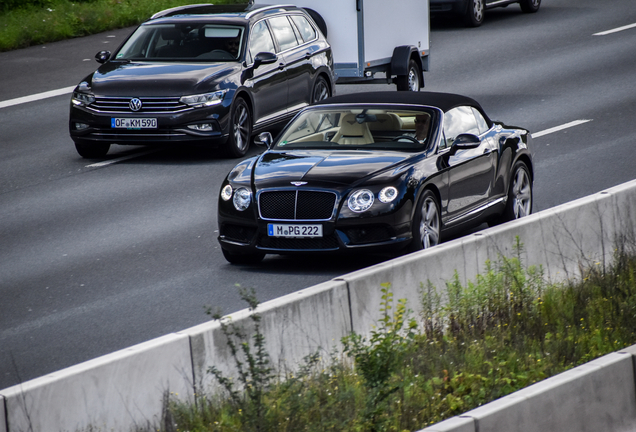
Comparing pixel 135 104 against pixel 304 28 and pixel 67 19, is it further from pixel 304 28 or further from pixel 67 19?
pixel 67 19

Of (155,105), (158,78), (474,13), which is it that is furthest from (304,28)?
(474,13)

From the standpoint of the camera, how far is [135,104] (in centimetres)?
1553

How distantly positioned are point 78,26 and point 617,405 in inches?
832

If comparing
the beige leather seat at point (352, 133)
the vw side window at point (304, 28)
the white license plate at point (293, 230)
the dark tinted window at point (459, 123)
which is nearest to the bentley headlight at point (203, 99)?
the vw side window at point (304, 28)

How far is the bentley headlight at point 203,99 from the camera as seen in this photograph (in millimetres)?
15570

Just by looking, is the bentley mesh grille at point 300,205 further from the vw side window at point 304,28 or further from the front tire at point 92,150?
the vw side window at point 304,28

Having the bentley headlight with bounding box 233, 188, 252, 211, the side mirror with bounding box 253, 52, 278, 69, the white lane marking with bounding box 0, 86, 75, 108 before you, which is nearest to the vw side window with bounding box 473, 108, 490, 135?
the bentley headlight with bounding box 233, 188, 252, 211

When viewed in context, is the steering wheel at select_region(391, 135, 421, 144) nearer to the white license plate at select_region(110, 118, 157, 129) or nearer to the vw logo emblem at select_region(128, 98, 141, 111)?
the white license plate at select_region(110, 118, 157, 129)

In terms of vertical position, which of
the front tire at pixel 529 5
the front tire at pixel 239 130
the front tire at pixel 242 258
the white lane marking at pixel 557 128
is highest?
the front tire at pixel 242 258

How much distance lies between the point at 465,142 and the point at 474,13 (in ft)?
59.7

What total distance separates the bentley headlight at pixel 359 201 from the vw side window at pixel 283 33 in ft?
25.7

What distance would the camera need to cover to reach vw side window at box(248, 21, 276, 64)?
16812mm

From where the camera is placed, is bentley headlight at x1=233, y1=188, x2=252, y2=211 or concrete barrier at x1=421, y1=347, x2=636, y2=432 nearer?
concrete barrier at x1=421, y1=347, x2=636, y2=432

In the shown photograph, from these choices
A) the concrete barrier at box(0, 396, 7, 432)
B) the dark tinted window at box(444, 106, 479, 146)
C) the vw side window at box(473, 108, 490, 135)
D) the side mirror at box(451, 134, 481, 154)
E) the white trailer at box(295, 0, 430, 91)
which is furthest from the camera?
the white trailer at box(295, 0, 430, 91)
